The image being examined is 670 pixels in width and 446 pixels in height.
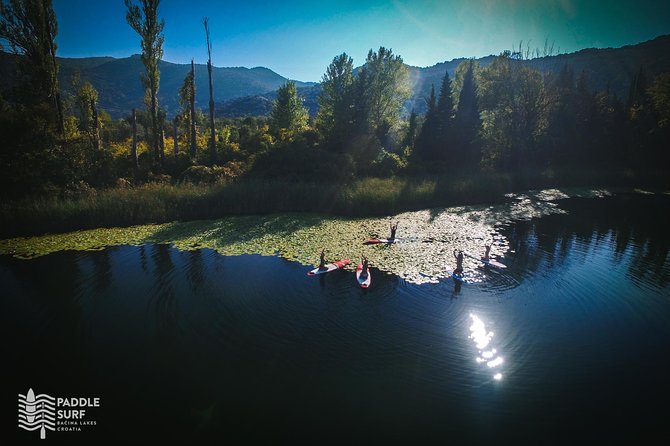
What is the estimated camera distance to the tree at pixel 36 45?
20.5 meters

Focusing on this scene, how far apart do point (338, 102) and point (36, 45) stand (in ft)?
72.9

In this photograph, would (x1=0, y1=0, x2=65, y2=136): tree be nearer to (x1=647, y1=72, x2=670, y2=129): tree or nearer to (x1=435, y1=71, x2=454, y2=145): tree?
(x1=435, y1=71, x2=454, y2=145): tree

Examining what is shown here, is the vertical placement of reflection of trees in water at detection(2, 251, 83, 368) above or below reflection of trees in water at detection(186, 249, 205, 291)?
below

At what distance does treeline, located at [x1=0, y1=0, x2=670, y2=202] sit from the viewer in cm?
1992

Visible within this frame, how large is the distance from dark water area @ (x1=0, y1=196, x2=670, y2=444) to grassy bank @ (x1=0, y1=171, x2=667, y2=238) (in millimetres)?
4276

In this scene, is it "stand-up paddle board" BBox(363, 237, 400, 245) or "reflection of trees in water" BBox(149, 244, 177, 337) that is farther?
"stand-up paddle board" BBox(363, 237, 400, 245)

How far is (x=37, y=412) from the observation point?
613 cm

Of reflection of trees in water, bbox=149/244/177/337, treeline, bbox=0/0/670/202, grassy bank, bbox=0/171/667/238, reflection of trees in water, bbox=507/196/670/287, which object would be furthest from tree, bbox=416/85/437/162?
reflection of trees in water, bbox=149/244/177/337

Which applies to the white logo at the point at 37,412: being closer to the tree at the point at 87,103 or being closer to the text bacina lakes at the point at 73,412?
the text bacina lakes at the point at 73,412

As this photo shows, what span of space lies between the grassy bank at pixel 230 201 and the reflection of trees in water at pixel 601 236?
227 inches

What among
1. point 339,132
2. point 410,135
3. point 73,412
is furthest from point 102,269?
point 410,135

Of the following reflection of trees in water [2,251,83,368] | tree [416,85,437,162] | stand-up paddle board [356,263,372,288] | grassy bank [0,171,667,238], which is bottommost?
reflection of trees in water [2,251,83,368]

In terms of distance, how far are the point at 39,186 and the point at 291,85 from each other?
28405mm

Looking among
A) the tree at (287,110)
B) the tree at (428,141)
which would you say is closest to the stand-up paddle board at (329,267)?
the tree at (428,141)
